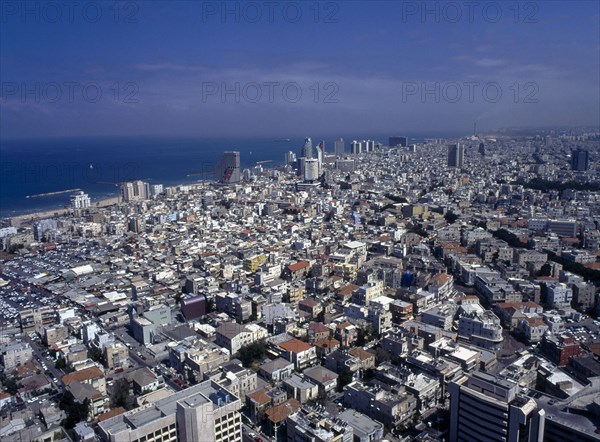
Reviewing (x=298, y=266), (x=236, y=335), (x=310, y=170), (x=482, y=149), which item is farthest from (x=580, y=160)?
(x=236, y=335)

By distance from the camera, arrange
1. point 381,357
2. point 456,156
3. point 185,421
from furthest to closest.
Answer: point 456,156 < point 381,357 < point 185,421

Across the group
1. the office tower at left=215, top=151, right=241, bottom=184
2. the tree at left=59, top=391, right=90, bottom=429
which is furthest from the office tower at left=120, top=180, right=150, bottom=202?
the tree at left=59, top=391, right=90, bottom=429

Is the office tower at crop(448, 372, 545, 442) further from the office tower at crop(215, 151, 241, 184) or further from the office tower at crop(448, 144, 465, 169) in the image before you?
the office tower at crop(448, 144, 465, 169)

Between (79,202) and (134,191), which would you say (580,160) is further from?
(79,202)

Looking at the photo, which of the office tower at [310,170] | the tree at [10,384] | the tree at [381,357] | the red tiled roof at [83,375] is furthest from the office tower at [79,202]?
the tree at [381,357]

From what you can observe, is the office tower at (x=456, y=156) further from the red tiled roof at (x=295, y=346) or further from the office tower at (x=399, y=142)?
the red tiled roof at (x=295, y=346)
